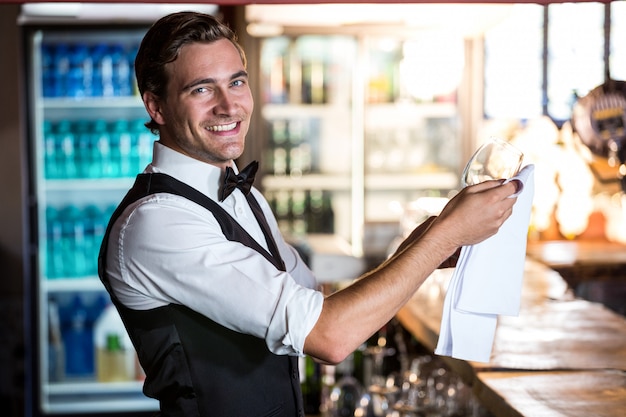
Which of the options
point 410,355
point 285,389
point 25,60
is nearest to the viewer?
point 285,389

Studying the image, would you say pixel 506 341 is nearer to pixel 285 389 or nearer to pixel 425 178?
pixel 285 389

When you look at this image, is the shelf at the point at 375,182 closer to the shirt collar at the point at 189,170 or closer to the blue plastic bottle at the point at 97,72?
the blue plastic bottle at the point at 97,72

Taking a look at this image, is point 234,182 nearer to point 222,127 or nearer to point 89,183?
point 222,127

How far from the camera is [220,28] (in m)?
1.78

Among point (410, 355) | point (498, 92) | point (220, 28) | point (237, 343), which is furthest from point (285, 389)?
point (498, 92)

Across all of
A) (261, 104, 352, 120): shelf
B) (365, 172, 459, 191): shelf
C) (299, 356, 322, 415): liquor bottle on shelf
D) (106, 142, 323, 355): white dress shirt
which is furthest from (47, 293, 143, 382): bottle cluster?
(106, 142, 323, 355): white dress shirt

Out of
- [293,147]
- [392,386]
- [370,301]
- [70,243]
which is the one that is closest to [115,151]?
[70,243]

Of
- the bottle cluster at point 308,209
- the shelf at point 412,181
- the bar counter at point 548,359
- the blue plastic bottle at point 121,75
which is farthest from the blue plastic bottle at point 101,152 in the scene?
the bar counter at point 548,359

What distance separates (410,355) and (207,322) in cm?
247

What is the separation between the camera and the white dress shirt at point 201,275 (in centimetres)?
153

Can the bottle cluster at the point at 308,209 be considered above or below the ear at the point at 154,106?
below

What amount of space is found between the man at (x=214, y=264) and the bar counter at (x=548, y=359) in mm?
467

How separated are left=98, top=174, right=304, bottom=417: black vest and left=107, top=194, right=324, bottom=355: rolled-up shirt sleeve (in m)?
0.05

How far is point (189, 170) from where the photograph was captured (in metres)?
1.77
